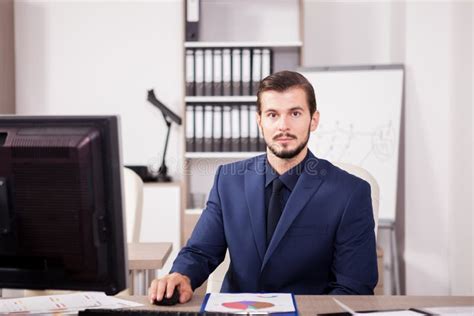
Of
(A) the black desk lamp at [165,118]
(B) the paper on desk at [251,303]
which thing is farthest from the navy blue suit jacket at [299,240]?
(A) the black desk lamp at [165,118]

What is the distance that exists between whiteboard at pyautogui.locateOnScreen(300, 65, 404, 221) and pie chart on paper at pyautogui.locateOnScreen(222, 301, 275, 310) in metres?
2.31

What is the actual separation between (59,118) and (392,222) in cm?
272

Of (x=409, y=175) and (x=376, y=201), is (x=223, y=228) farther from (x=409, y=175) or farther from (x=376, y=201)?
(x=409, y=175)

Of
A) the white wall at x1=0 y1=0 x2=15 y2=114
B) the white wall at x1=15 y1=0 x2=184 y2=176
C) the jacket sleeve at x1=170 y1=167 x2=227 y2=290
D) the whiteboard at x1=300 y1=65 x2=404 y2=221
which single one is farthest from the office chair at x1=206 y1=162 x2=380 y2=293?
the white wall at x1=0 y1=0 x2=15 y2=114

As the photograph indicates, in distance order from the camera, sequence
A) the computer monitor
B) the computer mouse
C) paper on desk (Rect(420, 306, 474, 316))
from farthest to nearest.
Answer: the computer mouse < paper on desk (Rect(420, 306, 474, 316)) < the computer monitor

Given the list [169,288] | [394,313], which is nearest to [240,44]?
[169,288]

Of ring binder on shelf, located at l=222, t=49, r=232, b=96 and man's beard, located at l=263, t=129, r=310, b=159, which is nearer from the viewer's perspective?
man's beard, located at l=263, t=129, r=310, b=159

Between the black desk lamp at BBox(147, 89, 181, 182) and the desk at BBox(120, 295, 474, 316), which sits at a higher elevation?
the black desk lamp at BBox(147, 89, 181, 182)

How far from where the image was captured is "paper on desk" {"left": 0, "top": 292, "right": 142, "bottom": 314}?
1273 millimetres

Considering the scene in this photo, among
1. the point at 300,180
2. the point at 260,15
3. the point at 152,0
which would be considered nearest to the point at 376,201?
the point at 300,180

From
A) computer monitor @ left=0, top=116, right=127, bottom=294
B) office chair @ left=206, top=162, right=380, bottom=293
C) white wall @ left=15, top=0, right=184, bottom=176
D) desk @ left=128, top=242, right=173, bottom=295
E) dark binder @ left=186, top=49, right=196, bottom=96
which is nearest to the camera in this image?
computer monitor @ left=0, top=116, right=127, bottom=294

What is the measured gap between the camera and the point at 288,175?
5.56ft

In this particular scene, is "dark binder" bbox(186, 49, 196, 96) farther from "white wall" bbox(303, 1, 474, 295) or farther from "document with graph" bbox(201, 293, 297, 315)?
"document with graph" bbox(201, 293, 297, 315)

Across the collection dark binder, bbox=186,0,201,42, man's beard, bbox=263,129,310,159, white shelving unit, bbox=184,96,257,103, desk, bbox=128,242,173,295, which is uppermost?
dark binder, bbox=186,0,201,42
